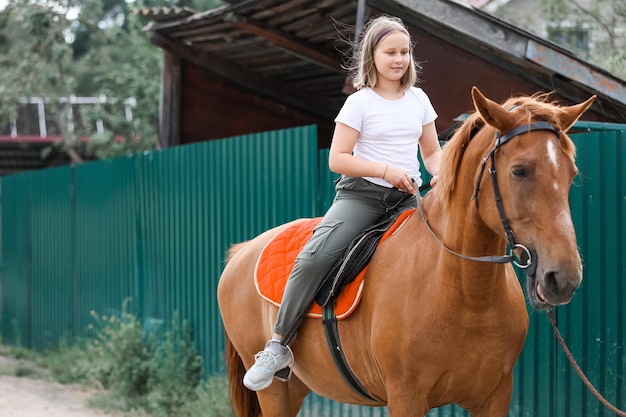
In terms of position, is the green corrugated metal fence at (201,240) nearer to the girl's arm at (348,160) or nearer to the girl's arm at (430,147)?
the girl's arm at (430,147)

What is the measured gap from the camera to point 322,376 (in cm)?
452

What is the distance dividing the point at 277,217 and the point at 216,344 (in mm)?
1535

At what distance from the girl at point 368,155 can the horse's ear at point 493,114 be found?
78 centimetres

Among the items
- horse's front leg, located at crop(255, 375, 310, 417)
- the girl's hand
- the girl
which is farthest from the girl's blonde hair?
horse's front leg, located at crop(255, 375, 310, 417)

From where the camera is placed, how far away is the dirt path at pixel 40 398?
8.34 m

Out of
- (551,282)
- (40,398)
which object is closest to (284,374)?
Result: (551,282)

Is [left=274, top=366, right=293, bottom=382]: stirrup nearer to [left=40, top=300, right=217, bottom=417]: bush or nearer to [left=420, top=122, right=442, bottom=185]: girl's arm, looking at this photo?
[left=420, top=122, right=442, bottom=185]: girl's arm

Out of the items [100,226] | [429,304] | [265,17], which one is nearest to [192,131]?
[100,226]

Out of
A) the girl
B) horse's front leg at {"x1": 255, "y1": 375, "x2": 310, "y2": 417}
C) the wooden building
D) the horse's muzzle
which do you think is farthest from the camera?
the wooden building

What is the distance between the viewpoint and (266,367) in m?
4.42

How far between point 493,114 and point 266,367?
1964 millimetres

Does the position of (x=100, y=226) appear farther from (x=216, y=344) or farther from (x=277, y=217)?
(x=277, y=217)

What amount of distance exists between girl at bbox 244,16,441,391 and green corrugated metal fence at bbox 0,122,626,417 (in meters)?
1.23

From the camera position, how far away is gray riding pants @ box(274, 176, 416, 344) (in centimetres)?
423
